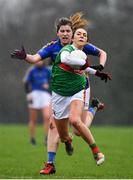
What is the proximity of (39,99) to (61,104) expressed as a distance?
819 cm

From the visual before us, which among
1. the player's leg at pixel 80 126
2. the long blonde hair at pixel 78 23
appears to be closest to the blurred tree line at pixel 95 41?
the long blonde hair at pixel 78 23

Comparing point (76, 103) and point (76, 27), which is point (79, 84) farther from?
point (76, 27)

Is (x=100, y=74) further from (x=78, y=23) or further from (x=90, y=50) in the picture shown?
(x=78, y=23)

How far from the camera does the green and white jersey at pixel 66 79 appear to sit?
834cm

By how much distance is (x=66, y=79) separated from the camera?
329 inches

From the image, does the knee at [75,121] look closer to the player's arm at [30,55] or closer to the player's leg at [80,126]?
the player's leg at [80,126]

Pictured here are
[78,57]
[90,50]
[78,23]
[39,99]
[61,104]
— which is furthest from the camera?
[39,99]

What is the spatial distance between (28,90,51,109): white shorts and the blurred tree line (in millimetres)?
812

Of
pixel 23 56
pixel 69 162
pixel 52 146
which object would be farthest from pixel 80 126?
pixel 69 162

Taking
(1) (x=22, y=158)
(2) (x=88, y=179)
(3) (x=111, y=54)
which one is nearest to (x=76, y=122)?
(2) (x=88, y=179)

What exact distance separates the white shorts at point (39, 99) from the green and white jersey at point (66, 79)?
8.13 meters

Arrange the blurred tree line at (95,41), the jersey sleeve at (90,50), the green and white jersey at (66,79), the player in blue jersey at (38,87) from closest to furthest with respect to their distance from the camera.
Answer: the green and white jersey at (66,79), the jersey sleeve at (90,50), the player in blue jersey at (38,87), the blurred tree line at (95,41)

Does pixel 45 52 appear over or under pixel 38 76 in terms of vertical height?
over

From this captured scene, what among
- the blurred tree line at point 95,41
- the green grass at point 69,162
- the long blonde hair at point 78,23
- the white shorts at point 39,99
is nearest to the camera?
the green grass at point 69,162
